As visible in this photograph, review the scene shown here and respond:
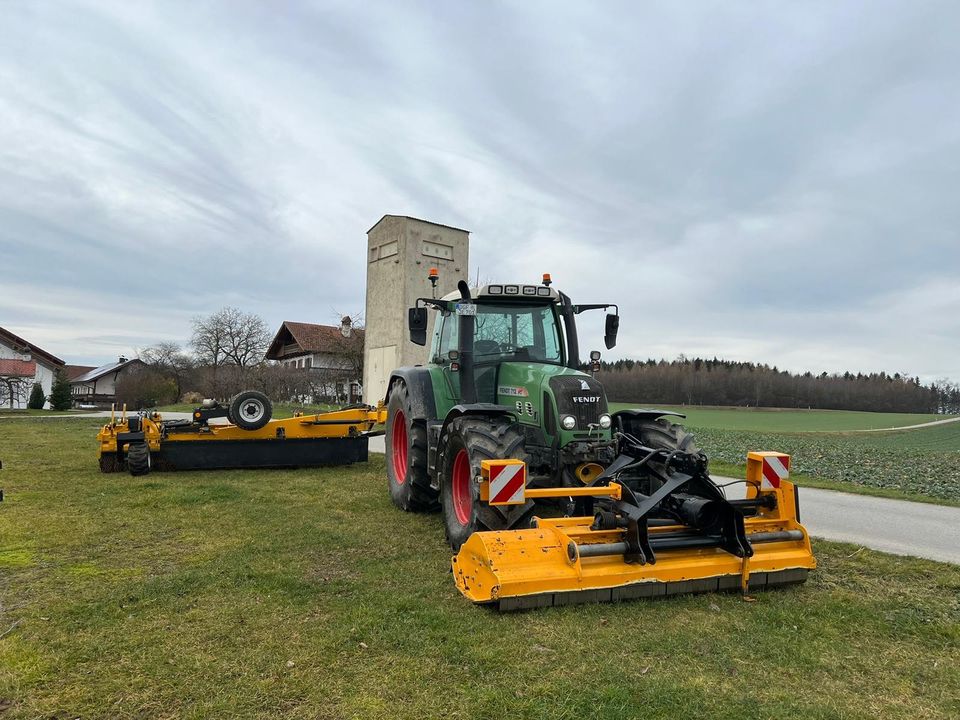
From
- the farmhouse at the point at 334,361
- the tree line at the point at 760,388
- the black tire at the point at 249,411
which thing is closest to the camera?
the black tire at the point at 249,411

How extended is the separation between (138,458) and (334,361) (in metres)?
23.4

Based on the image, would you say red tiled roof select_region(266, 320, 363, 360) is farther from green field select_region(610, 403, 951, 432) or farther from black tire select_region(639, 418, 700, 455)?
black tire select_region(639, 418, 700, 455)

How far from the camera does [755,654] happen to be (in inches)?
133

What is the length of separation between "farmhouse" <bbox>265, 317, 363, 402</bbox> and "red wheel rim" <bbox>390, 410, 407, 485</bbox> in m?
15.4

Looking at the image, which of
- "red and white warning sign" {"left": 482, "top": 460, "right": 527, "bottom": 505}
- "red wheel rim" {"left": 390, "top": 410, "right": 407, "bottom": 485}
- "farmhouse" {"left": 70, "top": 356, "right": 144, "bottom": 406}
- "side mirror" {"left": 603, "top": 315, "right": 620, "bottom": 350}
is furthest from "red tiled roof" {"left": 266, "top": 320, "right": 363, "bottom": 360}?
"red and white warning sign" {"left": 482, "top": 460, "right": 527, "bottom": 505}

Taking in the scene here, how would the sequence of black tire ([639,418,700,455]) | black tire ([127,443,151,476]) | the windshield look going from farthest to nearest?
black tire ([127,443,151,476]) → the windshield → black tire ([639,418,700,455])

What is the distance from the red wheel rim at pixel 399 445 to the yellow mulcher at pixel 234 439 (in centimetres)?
250

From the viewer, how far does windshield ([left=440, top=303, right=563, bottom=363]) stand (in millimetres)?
6598

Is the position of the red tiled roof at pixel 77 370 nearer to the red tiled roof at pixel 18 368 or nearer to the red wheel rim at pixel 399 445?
the red tiled roof at pixel 18 368

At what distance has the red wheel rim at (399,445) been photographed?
789 cm

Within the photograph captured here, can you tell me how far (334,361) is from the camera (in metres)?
32.3

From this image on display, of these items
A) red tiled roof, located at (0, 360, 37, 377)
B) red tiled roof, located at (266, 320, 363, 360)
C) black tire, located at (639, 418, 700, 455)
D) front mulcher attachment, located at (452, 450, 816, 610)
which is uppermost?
red tiled roof, located at (266, 320, 363, 360)

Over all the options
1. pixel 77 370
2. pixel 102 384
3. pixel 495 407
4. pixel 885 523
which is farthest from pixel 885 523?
pixel 77 370

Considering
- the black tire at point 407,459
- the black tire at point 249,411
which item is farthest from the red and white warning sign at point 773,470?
the black tire at point 249,411
